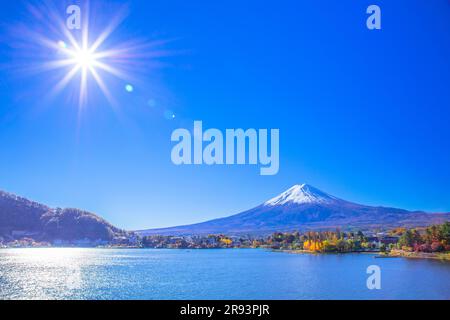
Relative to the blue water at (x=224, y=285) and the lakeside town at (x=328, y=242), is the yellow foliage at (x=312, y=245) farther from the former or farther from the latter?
the blue water at (x=224, y=285)

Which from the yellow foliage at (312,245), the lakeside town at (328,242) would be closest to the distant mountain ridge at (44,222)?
the lakeside town at (328,242)

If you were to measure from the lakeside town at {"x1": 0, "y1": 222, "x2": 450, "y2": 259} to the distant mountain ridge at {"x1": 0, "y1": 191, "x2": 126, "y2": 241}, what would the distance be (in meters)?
0.23

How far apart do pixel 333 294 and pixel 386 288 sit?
0.98m

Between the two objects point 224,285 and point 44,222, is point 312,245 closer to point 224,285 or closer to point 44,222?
point 224,285

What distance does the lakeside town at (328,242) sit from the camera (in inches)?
512

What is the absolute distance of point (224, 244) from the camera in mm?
17938

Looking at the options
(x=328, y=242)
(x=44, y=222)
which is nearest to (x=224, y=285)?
(x=44, y=222)

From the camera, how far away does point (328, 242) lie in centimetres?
1739

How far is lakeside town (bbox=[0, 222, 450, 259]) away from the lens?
13.0 metres

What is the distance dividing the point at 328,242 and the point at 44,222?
11008 millimetres

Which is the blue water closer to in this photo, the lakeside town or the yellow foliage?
the lakeside town

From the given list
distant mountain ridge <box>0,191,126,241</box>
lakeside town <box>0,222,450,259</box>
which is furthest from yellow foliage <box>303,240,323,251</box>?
distant mountain ridge <box>0,191,126,241</box>

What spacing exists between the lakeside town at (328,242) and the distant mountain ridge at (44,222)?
0.75ft
